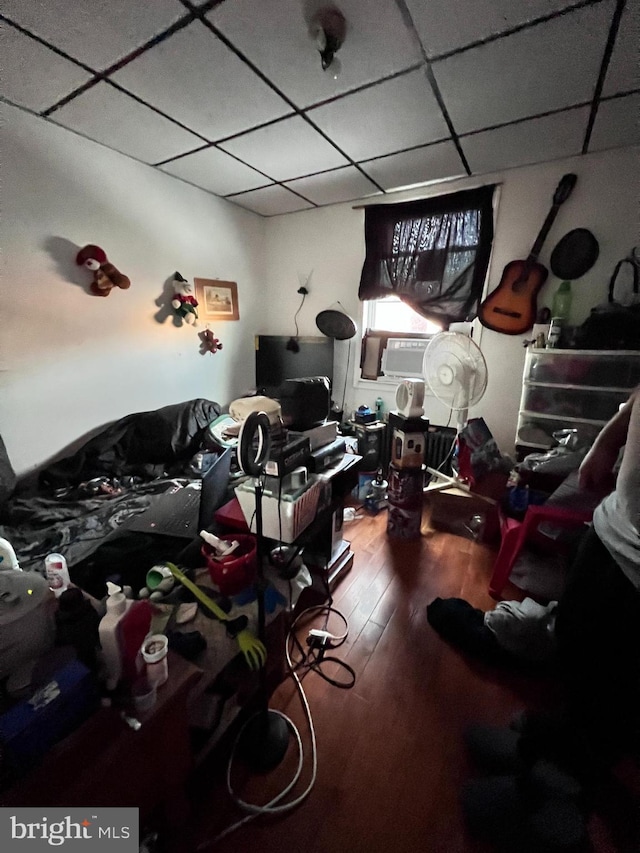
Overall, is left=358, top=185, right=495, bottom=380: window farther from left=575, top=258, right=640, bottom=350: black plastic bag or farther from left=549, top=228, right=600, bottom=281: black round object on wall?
left=575, top=258, right=640, bottom=350: black plastic bag

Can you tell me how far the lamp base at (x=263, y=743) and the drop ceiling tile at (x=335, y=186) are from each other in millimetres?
3048

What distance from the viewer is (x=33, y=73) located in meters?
1.49

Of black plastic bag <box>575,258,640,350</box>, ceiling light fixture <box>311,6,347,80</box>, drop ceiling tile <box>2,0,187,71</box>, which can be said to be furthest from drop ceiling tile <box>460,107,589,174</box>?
drop ceiling tile <box>2,0,187,71</box>

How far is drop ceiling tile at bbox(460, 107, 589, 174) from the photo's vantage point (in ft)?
5.78

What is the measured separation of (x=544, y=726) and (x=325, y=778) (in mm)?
689

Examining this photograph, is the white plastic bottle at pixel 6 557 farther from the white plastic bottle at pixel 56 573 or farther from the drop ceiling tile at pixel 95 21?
the drop ceiling tile at pixel 95 21

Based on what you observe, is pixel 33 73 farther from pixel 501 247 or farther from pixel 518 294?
pixel 518 294

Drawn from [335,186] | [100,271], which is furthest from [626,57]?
[100,271]

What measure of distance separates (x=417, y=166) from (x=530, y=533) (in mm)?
2397

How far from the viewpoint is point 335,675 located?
1.35 meters

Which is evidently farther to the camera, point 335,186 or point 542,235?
point 335,186

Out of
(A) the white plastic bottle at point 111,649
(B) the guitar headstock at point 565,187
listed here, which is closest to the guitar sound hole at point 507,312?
(B) the guitar headstock at point 565,187

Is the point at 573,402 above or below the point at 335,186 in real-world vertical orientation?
below

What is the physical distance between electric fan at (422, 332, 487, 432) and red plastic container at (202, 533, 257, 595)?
165cm
